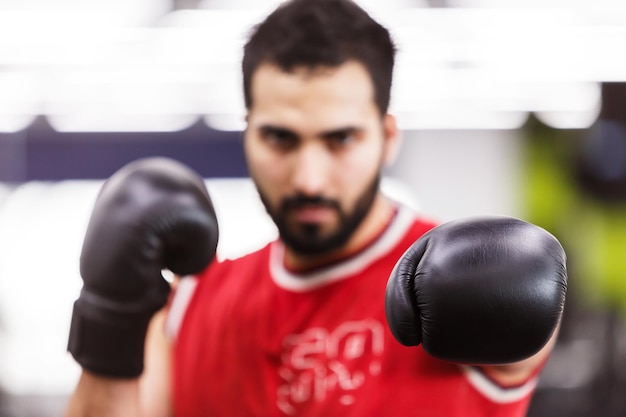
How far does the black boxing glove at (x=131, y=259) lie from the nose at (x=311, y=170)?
15cm

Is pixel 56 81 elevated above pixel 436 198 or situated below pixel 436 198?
above

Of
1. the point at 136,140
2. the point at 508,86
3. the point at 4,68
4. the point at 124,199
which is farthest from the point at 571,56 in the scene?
the point at 124,199

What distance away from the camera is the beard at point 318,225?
4.08ft

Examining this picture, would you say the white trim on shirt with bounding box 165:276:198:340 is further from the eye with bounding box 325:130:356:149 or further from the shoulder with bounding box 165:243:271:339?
the eye with bounding box 325:130:356:149

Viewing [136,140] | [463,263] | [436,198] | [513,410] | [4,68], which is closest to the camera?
[463,263]

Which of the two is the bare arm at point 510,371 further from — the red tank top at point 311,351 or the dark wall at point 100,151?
the dark wall at point 100,151

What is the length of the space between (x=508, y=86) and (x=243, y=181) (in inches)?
55.6

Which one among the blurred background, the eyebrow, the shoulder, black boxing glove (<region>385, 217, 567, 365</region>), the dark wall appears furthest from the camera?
the dark wall

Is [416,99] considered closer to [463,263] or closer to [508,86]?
[508,86]

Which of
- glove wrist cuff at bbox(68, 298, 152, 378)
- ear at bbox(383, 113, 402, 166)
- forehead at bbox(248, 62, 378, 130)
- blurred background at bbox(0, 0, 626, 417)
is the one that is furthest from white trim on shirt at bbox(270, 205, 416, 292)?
blurred background at bbox(0, 0, 626, 417)

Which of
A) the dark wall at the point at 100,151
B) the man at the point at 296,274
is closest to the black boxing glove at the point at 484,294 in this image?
the man at the point at 296,274

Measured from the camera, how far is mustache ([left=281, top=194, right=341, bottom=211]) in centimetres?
122

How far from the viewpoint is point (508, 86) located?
3623 millimetres

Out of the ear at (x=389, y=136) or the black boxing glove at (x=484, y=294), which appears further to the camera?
the ear at (x=389, y=136)
